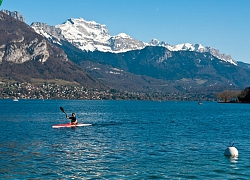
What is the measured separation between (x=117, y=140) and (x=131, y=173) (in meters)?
28.0

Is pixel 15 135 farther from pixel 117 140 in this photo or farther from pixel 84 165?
pixel 84 165

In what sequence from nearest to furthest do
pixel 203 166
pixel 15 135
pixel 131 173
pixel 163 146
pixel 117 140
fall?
pixel 131 173
pixel 203 166
pixel 163 146
pixel 117 140
pixel 15 135

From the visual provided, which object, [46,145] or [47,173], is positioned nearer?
[47,173]

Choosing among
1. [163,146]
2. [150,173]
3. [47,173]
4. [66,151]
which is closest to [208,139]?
[163,146]

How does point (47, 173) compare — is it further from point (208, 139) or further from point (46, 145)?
point (208, 139)

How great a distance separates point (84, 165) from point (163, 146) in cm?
1863

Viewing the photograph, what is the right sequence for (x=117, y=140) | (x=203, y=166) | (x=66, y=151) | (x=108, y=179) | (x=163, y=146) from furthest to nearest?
(x=117, y=140) < (x=163, y=146) < (x=66, y=151) < (x=203, y=166) < (x=108, y=179)

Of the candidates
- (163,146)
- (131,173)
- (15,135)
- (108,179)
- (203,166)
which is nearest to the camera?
(108,179)

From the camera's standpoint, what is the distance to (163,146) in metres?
61.8

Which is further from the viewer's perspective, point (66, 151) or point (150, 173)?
point (66, 151)

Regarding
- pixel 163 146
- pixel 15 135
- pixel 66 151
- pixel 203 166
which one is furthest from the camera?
pixel 15 135

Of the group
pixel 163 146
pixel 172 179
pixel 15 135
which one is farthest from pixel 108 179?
pixel 15 135

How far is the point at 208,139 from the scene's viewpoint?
71.9 meters

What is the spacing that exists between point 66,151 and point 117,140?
1488 cm
